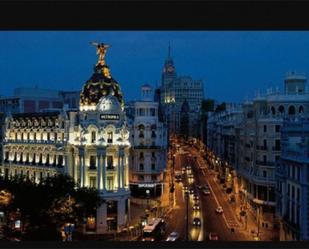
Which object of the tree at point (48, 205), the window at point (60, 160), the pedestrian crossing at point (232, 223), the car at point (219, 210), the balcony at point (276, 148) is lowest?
the pedestrian crossing at point (232, 223)

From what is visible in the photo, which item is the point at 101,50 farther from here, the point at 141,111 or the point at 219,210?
the point at 219,210

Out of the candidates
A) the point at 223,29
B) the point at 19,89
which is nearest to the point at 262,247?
the point at 223,29

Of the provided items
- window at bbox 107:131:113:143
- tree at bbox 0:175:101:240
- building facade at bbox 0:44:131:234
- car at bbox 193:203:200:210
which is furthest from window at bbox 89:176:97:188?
car at bbox 193:203:200:210

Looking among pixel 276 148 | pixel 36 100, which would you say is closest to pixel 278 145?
pixel 276 148

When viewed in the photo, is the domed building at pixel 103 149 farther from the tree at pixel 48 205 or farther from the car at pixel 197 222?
the car at pixel 197 222
